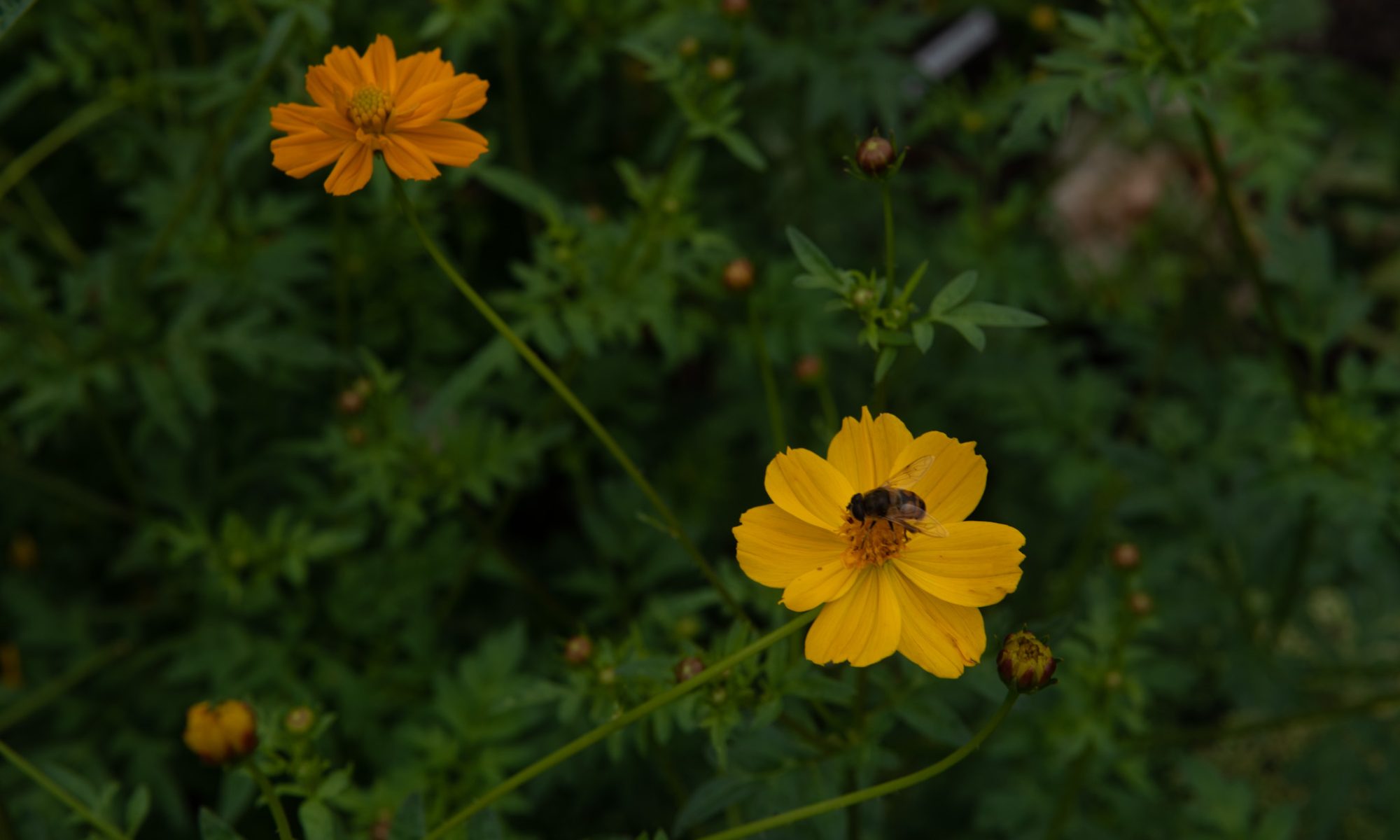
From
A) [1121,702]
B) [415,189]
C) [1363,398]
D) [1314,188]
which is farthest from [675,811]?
[1314,188]

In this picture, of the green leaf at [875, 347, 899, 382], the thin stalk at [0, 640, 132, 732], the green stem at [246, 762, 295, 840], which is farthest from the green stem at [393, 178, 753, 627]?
the thin stalk at [0, 640, 132, 732]

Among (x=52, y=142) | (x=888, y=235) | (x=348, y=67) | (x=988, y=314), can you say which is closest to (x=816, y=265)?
(x=888, y=235)

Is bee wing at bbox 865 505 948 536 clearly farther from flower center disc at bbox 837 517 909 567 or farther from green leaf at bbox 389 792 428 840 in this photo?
green leaf at bbox 389 792 428 840

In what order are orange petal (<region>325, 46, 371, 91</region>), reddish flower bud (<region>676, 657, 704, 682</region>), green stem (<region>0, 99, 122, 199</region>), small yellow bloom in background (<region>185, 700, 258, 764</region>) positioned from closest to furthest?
small yellow bloom in background (<region>185, 700, 258, 764</region>), orange petal (<region>325, 46, 371, 91</region>), reddish flower bud (<region>676, 657, 704, 682</region>), green stem (<region>0, 99, 122, 199</region>)

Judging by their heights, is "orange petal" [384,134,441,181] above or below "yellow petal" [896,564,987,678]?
above

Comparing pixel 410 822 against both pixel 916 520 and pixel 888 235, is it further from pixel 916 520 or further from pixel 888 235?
pixel 888 235

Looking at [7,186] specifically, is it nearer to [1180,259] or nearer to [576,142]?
[576,142]
